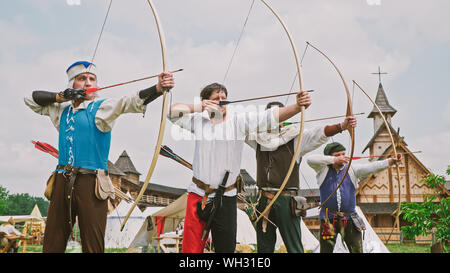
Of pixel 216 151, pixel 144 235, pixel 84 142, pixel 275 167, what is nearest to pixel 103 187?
pixel 84 142

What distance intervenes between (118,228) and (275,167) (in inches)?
503

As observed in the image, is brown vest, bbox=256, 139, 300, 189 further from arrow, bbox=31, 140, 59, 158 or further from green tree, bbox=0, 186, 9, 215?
green tree, bbox=0, 186, 9, 215

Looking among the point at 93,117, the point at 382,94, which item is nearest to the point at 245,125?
the point at 93,117

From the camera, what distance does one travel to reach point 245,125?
271cm

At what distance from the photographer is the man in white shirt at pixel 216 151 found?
2.53 meters

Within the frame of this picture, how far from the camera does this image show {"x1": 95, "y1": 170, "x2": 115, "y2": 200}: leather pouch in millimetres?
2475

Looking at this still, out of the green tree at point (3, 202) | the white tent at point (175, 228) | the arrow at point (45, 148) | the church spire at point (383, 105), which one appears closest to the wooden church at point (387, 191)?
the white tent at point (175, 228)

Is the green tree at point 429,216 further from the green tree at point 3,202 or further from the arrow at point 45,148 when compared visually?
the green tree at point 3,202

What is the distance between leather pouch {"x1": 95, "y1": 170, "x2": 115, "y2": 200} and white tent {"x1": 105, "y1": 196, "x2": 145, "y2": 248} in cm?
1193

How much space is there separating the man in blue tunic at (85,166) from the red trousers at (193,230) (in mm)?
494

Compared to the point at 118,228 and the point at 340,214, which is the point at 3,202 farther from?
the point at 340,214

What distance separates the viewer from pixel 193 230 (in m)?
2.55
